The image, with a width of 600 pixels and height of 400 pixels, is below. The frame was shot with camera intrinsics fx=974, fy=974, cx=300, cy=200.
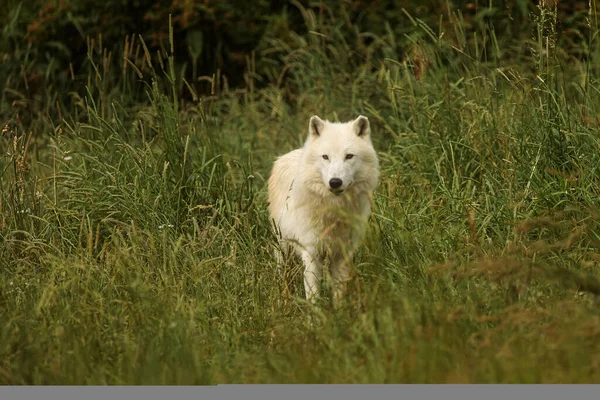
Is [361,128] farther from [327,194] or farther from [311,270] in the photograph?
[311,270]

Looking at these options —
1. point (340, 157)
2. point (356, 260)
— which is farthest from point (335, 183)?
point (356, 260)

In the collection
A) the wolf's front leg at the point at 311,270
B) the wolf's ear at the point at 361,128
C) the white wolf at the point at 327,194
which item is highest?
the wolf's ear at the point at 361,128

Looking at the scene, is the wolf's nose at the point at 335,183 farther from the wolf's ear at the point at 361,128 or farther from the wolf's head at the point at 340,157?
the wolf's ear at the point at 361,128

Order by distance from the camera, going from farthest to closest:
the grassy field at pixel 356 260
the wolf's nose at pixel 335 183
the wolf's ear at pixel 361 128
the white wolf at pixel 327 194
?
the wolf's ear at pixel 361 128 < the white wolf at pixel 327 194 < the wolf's nose at pixel 335 183 < the grassy field at pixel 356 260

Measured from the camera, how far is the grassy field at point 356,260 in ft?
14.1

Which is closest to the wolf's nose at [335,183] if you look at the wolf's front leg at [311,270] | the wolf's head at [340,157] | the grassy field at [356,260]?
the wolf's head at [340,157]

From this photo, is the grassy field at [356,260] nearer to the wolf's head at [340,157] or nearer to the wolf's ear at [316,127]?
the wolf's head at [340,157]

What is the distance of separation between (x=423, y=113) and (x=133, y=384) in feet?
12.2

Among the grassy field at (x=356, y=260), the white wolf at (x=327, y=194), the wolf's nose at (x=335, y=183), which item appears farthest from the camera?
the white wolf at (x=327, y=194)

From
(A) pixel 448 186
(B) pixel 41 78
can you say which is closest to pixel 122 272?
(A) pixel 448 186

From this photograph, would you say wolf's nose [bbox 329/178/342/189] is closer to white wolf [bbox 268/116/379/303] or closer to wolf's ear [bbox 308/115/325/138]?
white wolf [bbox 268/116/379/303]

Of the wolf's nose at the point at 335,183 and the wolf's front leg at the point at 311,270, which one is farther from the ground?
the wolf's nose at the point at 335,183

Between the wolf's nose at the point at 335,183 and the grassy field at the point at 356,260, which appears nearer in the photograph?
→ the grassy field at the point at 356,260

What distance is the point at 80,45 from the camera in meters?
10.9
